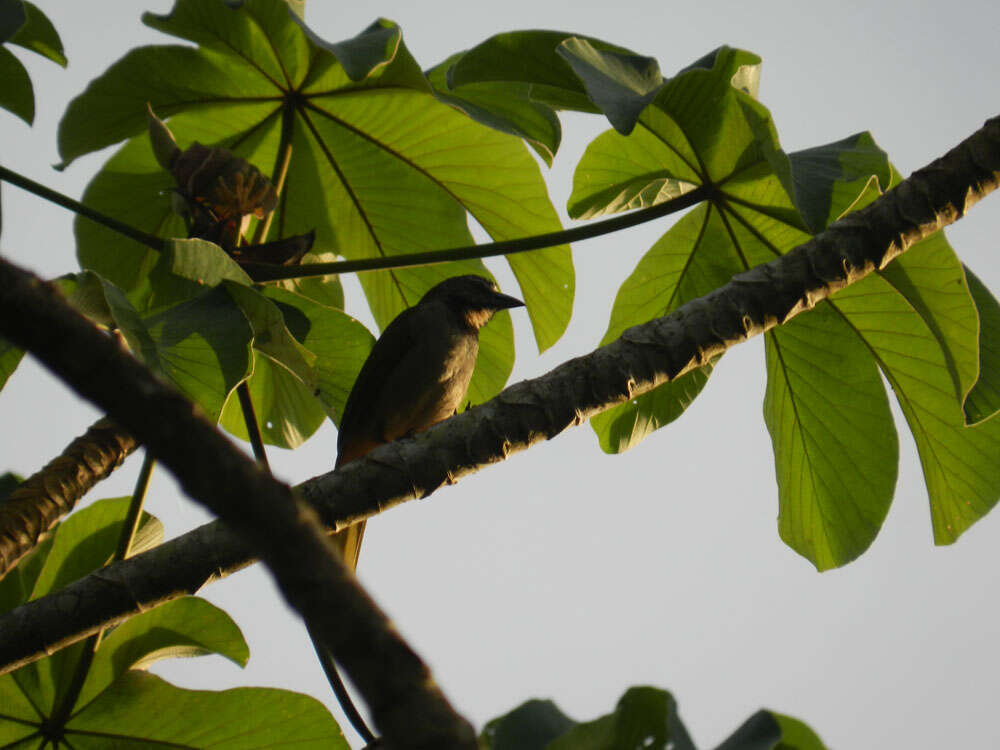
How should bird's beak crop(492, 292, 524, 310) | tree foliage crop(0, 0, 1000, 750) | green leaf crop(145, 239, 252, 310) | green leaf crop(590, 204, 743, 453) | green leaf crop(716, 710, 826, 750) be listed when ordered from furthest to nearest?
Answer: bird's beak crop(492, 292, 524, 310)
green leaf crop(590, 204, 743, 453)
tree foliage crop(0, 0, 1000, 750)
green leaf crop(145, 239, 252, 310)
green leaf crop(716, 710, 826, 750)

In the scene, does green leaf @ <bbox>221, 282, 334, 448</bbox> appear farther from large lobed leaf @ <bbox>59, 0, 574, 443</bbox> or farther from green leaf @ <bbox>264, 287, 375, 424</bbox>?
green leaf @ <bbox>264, 287, 375, 424</bbox>

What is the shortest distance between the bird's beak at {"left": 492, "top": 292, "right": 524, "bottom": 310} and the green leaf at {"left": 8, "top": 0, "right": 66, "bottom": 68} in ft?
6.18

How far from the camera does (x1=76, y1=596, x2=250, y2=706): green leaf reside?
278 cm

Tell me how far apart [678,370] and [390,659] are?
1448 millimetres

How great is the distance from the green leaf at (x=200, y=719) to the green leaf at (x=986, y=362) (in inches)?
79.3

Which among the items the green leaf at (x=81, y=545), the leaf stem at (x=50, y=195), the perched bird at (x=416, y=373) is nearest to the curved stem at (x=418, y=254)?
the leaf stem at (x=50, y=195)

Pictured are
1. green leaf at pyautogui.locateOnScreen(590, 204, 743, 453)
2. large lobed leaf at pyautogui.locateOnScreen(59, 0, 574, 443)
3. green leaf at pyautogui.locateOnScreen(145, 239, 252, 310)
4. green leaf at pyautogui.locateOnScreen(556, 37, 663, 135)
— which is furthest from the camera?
green leaf at pyautogui.locateOnScreen(590, 204, 743, 453)

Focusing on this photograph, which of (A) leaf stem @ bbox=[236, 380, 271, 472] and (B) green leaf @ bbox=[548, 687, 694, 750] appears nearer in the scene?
(B) green leaf @ bbox=[548, 687, 694, 750]

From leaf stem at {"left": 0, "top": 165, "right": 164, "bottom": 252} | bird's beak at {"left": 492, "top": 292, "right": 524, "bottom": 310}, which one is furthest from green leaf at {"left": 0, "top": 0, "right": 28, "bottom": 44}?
bird's beak at {"left": 492, "top": 292, "right": 524, "bottom": 310}

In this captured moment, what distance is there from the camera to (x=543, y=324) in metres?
3.47

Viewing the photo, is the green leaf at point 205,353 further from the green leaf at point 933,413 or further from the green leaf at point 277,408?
the green leaf at point 933,413

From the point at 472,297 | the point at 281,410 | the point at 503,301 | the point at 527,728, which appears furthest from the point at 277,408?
the point at 527,728

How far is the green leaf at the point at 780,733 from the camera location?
1.40 metres

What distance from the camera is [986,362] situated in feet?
8.66
